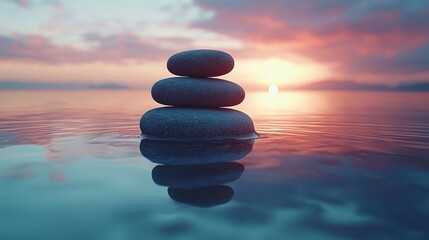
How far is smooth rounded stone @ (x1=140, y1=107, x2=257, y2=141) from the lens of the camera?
1075 centimetres

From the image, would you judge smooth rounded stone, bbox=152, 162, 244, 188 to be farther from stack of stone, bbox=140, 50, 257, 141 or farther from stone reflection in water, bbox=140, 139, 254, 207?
stack of stone, bbox=140, 50, 257, 141

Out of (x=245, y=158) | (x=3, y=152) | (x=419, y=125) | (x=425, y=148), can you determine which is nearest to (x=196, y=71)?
(x=245, y=158)

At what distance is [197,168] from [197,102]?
450 cm

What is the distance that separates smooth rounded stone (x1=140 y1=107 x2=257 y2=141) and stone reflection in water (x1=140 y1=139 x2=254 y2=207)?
1.68 feet

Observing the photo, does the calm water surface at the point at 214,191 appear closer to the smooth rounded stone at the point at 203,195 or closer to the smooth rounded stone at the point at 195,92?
the smooth rounded stone at the point at 203,195

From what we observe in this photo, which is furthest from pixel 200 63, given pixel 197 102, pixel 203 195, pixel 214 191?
pixel 203 195

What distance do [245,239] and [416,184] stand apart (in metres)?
4.05

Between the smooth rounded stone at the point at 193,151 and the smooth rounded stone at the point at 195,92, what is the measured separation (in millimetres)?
1581

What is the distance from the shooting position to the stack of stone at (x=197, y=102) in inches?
425

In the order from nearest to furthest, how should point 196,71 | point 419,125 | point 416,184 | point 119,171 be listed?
1. point 416,184
2. point 119,171
3. point 196,71
4. point 419,125

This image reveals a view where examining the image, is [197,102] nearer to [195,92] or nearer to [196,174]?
[195,92]

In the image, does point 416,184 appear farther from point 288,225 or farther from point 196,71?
point 196,71

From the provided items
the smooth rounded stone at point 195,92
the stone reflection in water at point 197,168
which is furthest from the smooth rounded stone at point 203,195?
the smooth rounded stone at point 195,92

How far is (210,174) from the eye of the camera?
21.6 ft
